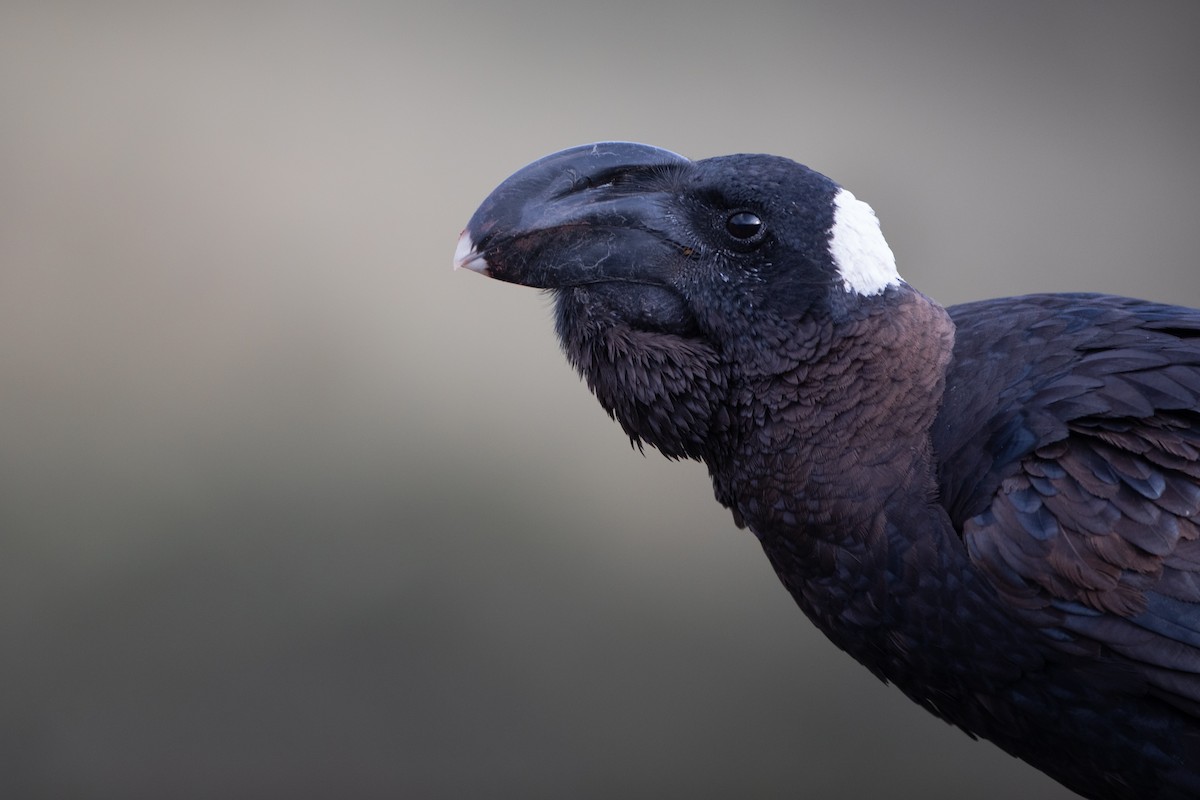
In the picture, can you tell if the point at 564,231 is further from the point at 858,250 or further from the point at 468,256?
the point at 858,250

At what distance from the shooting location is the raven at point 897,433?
1292mm

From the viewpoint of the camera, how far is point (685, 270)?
1.39 meters

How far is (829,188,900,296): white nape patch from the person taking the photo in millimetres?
1389

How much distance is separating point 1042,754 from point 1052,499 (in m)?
0.35

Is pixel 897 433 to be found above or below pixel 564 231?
below

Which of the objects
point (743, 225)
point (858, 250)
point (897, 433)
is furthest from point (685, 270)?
point (897, 433)

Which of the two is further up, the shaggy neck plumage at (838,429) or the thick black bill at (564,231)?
the thick black bill at (564,231)

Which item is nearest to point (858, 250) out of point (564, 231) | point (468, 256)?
point (564, 231)

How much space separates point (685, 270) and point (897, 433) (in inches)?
13.2

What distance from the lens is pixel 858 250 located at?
140 cm

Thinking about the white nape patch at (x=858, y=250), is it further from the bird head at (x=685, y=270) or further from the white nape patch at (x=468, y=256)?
the white nape patch at (x=468, y=256)

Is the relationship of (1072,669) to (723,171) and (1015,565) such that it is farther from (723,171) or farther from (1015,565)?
(723,171)

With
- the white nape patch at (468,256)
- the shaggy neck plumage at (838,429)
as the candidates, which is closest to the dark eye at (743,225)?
the shaggy neck plumage at (838,429)

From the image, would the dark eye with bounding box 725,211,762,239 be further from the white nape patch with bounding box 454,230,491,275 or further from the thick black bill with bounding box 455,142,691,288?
the white nape patch with bounding box 454,230,491,275
